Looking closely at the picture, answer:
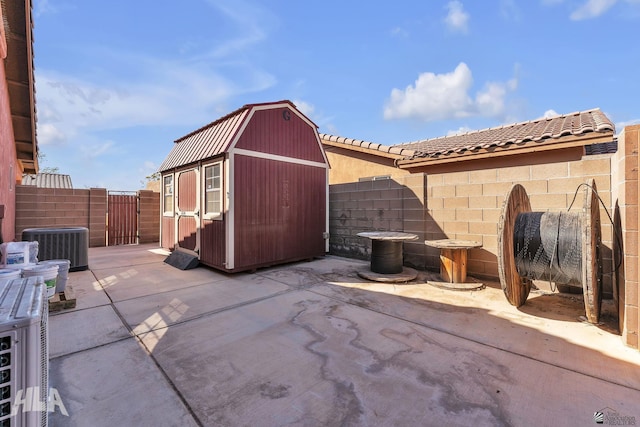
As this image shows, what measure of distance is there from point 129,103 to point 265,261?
902cm

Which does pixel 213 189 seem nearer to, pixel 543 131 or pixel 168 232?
pixel 168 232

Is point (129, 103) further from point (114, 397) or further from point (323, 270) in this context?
point (114, 397)

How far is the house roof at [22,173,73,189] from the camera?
16.2m

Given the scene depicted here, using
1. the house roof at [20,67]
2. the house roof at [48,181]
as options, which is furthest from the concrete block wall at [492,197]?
the house roof at [48,181]

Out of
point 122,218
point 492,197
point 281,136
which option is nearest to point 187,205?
point 281,136

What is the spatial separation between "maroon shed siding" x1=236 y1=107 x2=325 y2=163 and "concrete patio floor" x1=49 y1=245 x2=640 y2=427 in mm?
→ 3163

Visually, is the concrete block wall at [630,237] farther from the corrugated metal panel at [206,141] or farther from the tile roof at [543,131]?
the corrugated metal panel at [206,141]

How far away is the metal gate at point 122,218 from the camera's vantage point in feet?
32.0

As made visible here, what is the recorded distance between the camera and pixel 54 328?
293 cm

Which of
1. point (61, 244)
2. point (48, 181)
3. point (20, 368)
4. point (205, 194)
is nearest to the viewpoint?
point (20, 368)

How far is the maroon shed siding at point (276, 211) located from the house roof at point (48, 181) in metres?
17.9

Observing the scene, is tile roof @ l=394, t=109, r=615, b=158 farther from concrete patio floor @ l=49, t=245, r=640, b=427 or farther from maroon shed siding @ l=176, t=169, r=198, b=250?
maroon shed siding @ l=176, t=169, r=198, b=250

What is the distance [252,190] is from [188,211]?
2.11m

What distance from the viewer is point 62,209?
28.1 ft
